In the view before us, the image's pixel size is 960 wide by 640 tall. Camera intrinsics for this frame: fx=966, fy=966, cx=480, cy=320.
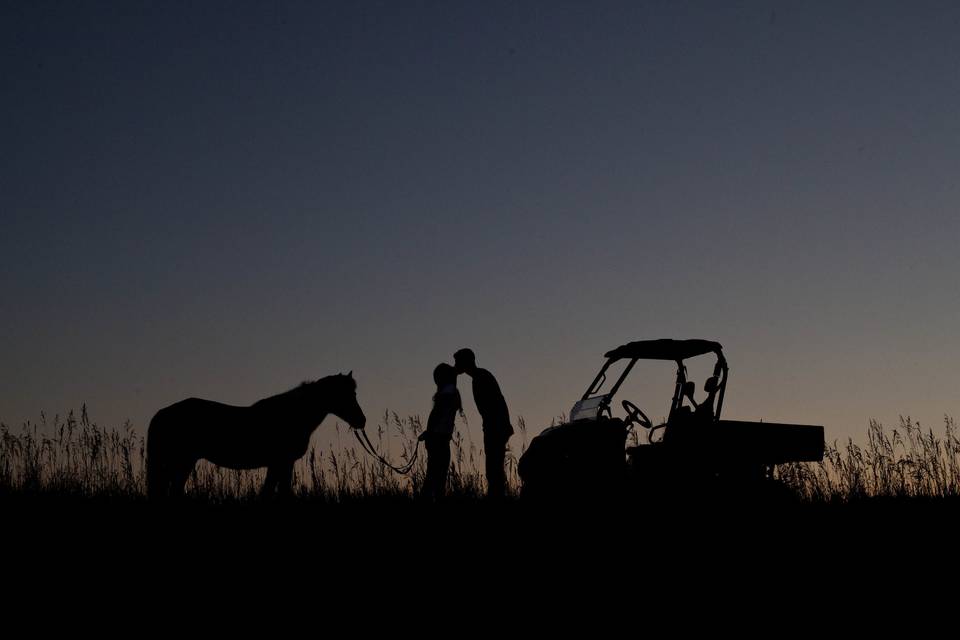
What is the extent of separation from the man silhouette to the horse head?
78.0 inches

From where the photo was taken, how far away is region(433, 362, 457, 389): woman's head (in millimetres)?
11672

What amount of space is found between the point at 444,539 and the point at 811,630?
3.55 m

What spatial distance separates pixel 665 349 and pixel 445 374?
270 cm

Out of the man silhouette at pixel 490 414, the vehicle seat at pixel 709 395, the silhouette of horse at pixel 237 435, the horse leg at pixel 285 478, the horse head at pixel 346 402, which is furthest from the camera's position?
the horse head at pixel 346 402

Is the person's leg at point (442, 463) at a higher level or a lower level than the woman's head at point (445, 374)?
lower

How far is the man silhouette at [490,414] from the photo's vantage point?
11.6 meters

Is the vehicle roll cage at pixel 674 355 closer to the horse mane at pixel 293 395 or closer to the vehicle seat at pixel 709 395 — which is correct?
the vehicle seat at pixel 709 395

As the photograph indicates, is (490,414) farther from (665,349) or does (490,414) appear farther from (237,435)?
(237,435)

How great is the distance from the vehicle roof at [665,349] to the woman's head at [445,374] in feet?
6.68

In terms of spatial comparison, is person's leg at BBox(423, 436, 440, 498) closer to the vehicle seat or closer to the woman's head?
the woman's head

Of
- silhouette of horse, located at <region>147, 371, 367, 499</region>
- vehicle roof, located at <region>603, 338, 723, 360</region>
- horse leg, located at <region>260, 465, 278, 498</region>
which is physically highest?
vehicle roof, located at <region>603, 338, 723, 360</region>

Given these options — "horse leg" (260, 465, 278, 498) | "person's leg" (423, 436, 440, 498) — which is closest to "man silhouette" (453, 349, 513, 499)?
"person's leg" (423, 436, 440, 498)

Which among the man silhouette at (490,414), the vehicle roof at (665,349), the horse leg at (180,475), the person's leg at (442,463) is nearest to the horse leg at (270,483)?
the horse leg at (180,475)

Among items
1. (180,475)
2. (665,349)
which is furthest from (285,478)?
(665,349)
